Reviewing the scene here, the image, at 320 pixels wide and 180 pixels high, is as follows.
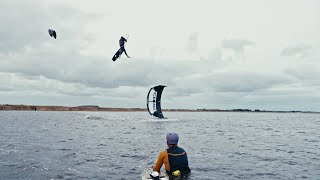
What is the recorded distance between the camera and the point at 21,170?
2150 cm

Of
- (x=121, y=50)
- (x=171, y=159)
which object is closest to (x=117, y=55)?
(x=121, y=50)

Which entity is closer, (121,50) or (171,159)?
(171,159)

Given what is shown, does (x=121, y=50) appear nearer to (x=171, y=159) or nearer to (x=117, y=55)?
(x=117, y=55)

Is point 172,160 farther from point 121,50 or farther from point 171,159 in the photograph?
point 121,50

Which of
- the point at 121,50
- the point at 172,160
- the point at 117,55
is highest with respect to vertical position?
the point at 121,50

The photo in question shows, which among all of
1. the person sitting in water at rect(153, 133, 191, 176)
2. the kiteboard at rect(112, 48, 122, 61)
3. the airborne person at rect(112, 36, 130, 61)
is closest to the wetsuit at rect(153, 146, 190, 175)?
the person sitting in water at rect(153, 133, 191, 176)

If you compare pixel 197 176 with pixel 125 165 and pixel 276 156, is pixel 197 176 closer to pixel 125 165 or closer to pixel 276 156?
pixel 125 165

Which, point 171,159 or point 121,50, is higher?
point 121,50

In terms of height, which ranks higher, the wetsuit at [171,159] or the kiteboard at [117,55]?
the kiteboard at [117,55]

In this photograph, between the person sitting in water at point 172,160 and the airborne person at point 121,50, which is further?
the airborne person at point 121,50

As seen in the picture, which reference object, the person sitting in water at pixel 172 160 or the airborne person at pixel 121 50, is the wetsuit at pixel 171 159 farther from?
the airborne person at pixel 121 50

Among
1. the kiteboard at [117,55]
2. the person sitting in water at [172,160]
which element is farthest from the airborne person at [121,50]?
the person sitting in water at [172,160]

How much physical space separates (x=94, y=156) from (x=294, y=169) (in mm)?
16023

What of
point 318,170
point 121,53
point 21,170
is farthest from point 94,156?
point 318,170
